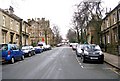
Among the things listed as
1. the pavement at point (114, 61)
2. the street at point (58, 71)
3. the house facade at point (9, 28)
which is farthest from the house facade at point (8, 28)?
the street at point (58, 71)

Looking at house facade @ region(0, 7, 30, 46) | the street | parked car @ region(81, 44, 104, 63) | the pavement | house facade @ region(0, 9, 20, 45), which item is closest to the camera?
the street

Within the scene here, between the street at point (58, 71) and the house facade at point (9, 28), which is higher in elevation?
the house facade at point (9, 28)

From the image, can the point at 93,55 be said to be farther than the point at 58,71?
Yes

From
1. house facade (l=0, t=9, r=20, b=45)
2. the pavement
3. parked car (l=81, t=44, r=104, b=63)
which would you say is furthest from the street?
house facade (l=0, t=9, r=20, b=45)

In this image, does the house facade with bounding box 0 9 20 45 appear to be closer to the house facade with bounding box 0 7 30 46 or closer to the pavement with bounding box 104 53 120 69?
the house facade with bounding box 0 7 30 46

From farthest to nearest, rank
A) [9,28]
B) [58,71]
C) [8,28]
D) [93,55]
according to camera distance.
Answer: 1. [9,28]
2. [8,28]
3. [93,55]
4. [58,71]

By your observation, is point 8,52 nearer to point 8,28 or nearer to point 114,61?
point 114,61

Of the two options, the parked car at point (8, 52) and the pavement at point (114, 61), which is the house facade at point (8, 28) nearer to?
the parked car at point (8, 52)

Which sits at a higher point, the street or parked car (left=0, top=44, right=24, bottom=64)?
parked car (left=0, top=44, right=24, bottom=64)

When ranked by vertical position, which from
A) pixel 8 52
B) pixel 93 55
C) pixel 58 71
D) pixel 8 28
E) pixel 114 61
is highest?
pixel 8 28

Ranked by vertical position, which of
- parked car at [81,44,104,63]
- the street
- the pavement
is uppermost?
parked car at [81,44,104,63]

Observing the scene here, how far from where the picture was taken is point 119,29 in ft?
109

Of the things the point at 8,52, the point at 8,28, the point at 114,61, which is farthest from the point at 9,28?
the point at 114,61

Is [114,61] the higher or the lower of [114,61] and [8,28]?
the lower
